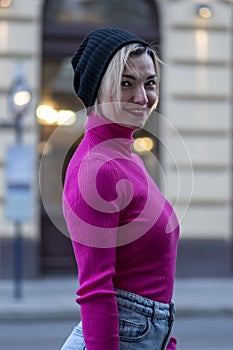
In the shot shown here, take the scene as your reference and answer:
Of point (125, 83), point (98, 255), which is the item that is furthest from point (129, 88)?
point (98, 255)

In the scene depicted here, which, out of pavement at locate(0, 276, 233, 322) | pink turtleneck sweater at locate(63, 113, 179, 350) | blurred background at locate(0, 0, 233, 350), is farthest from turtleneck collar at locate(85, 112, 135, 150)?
blurred background at locate(0, 0, 233, 350)

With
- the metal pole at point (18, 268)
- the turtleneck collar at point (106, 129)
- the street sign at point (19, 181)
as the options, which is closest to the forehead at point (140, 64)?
the turtleneck collar at point (106, 129)

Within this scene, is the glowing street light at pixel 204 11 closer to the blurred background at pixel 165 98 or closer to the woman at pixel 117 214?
the blurred background at pixel 165 98

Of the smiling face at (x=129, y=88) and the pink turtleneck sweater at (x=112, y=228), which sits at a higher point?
the smiling face at (x=129, y=88)

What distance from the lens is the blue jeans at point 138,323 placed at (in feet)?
6.73

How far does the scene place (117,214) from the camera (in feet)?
6.54

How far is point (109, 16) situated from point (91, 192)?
36.2 feet

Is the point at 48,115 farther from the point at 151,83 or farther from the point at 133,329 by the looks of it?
the point at 133,329

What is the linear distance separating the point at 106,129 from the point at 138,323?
0.51 meters

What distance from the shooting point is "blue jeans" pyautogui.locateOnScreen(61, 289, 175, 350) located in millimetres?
2051

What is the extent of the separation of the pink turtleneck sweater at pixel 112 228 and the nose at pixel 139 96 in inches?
3.7

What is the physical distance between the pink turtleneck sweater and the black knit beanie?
0.08 m

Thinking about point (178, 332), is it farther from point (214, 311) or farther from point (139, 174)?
point (139, 174)

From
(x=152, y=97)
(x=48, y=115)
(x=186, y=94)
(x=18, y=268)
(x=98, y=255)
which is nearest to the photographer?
(x=98, y=255)
